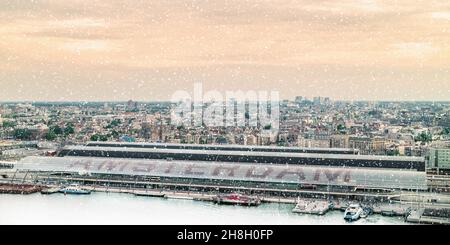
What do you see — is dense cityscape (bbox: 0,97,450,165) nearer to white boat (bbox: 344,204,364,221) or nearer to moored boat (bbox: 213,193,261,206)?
moored boat (bbox: 213,193,261,206)

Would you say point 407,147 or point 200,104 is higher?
point 200,104

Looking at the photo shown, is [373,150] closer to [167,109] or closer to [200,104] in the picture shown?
[200,104]

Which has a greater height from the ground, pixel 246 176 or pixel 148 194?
pixel 246 176

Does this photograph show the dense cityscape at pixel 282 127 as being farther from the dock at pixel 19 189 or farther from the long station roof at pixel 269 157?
the dock at pixel 19 189

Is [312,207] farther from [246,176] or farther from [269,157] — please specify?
[269,157]

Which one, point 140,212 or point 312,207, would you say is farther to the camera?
point 312,207

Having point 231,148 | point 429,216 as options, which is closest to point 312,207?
point 429,216
